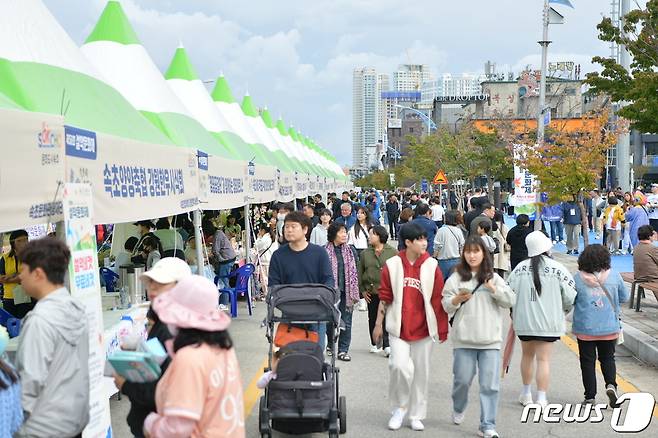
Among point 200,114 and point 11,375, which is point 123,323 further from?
point 200,114

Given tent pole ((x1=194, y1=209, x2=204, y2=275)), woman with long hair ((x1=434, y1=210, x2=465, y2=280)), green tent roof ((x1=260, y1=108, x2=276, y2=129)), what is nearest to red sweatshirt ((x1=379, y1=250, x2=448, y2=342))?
tent pole ((x1=194, y1=209, x2=204, y2=275))

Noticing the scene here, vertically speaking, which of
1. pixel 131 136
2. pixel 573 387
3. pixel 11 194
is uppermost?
pixel 131 136

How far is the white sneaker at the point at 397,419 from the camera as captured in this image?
23.7 ft

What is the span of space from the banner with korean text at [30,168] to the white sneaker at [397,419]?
335 centimetres

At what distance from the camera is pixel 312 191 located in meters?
31.4

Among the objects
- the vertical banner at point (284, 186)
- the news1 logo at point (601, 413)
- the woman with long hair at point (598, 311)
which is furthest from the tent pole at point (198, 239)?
the vertical banner at point (284, 186)

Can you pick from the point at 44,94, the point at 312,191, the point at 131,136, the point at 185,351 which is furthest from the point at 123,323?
the point at 312,191

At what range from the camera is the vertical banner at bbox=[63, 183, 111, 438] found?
5.92m

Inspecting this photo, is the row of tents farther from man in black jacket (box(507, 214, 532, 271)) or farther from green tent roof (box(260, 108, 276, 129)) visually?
green tent roof (box(260, 108, 276, 129))

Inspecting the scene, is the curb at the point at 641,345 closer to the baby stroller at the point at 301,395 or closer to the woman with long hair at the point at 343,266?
the woman with long hair at the point at 343,266

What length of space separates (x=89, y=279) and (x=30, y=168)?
107 cm

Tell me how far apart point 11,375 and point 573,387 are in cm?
647

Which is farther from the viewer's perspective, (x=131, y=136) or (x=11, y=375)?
(x=131, y=136)

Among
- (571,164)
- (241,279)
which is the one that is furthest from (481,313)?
(571,164)
